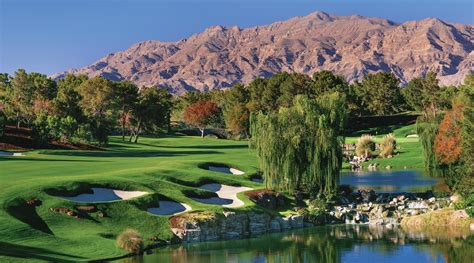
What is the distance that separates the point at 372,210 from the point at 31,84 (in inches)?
2874

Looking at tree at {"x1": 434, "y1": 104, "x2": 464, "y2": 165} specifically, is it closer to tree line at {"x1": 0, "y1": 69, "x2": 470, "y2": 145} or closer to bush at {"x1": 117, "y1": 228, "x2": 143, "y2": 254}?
tree line at {"x1": 0, "y1": 69, "x2": 470, "y2": 145}

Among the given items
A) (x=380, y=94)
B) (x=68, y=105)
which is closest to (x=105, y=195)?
(x=68, y=105)

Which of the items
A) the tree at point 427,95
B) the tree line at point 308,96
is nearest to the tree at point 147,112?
the tree line at point 308,96

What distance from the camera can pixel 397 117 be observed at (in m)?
164

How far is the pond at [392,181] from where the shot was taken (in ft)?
216

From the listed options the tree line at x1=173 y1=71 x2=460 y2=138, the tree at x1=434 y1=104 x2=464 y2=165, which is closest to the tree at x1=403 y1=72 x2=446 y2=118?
the tree line at x1=173 y1=71 x2=460 y2=138

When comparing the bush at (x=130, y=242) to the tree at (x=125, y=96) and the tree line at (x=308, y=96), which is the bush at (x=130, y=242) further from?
the tree line at (x=308, y=96)

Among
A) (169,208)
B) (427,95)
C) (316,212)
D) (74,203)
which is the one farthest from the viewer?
(427,95)

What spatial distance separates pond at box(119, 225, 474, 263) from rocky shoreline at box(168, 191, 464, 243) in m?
1.28

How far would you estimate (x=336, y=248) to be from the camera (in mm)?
39000

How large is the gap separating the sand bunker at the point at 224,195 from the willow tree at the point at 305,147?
3.22 metres

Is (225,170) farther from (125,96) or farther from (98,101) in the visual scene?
(125,96)

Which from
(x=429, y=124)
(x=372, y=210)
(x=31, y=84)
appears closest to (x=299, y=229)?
(x=372, y=210)

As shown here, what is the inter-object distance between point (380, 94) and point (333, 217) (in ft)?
448
